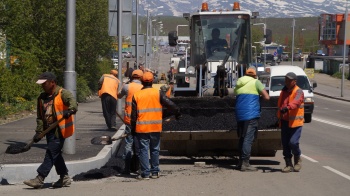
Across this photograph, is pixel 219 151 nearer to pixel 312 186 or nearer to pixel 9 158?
pixel 312 186

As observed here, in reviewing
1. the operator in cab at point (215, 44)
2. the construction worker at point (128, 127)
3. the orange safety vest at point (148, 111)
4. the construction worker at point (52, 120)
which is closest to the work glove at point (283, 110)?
the orange safety vest at point (148, 111)

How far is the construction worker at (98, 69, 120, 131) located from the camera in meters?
20.0

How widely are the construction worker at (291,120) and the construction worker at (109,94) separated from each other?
7.20 metres

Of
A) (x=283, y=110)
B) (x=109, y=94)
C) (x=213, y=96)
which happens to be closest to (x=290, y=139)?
(x=283, y=110)

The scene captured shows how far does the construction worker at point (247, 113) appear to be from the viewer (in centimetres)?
1356

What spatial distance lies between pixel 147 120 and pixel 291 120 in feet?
9.05

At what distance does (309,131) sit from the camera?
24109mm

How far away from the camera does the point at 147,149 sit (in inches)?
493

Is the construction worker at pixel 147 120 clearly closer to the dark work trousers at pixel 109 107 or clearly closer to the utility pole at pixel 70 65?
the utility pole at pixel 70 65

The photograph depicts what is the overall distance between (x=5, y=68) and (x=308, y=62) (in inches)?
3054

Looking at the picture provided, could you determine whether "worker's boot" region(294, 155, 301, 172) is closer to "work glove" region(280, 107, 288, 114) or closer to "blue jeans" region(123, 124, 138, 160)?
"work glove" region(280, 107, 288, 114)

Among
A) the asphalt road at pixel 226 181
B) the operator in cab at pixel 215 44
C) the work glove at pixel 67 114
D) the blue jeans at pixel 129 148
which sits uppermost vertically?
the operator in cab at pixel 215 44

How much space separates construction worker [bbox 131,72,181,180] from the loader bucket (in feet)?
5.87

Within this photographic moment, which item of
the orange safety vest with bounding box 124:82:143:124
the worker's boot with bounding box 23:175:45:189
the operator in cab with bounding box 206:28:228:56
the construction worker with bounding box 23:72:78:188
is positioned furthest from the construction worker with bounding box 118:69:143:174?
the operator in cab with bounding box 206:28:228:56
